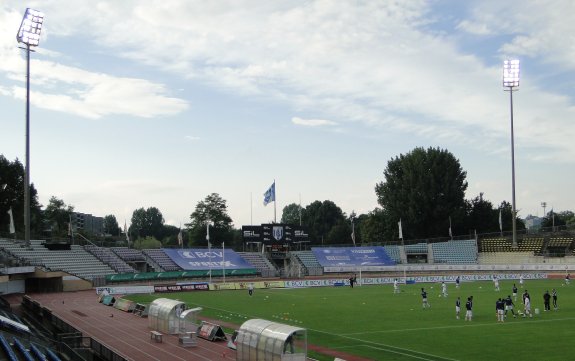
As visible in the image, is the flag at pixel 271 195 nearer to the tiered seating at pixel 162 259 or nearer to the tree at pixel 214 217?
the tiered seating at pixel 162 259

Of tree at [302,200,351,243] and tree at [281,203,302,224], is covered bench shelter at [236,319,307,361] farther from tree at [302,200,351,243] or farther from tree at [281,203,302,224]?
tree at [281,203,302,224]

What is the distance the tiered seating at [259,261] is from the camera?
93300 mm

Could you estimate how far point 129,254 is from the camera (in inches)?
3455

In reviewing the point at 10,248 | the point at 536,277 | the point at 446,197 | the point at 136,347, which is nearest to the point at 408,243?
the point at 446,197

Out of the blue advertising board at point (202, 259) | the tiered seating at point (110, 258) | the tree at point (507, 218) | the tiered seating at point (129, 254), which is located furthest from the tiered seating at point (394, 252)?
the tiered seating at point (110, 258)

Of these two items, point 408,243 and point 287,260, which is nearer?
point 287,260

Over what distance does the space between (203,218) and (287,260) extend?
35.5m

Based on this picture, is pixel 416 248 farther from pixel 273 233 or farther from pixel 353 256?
pixel 273 233

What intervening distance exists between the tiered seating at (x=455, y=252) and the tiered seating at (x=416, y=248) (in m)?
1.47

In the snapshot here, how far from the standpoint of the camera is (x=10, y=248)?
68.0 metres

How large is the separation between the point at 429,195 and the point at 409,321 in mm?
74065

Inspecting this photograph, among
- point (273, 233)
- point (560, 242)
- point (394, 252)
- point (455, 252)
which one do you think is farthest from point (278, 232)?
point (560, 242)

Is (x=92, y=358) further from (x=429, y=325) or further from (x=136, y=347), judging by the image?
(x=429, y=325)

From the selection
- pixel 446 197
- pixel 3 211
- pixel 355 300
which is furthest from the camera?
pixel 446 197
